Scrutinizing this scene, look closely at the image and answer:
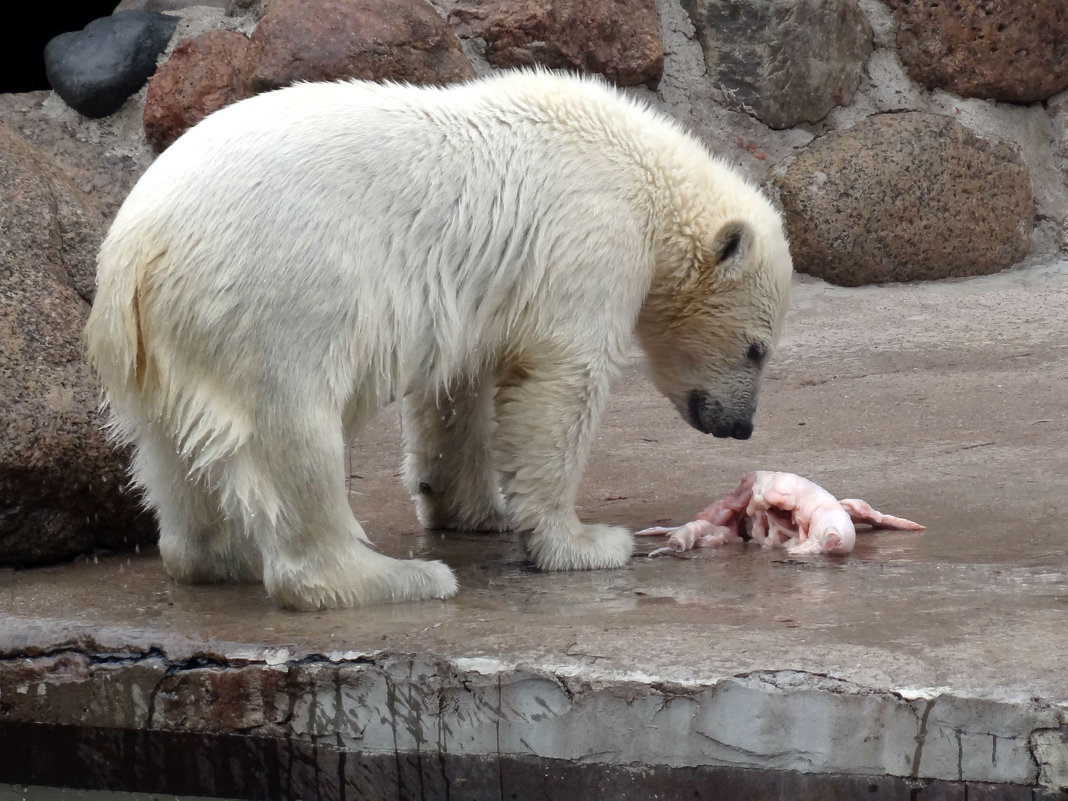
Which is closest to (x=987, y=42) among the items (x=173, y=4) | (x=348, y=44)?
(x=348, y=44)

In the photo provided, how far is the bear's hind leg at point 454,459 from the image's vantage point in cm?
354

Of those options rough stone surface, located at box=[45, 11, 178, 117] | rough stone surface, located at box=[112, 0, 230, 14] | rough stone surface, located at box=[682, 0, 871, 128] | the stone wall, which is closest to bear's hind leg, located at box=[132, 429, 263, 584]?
the stone wall

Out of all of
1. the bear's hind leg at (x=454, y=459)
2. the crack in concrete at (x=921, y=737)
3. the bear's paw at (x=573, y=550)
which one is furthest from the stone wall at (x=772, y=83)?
the crack in concrete at (x=921, y=737)

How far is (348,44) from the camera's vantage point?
485cm

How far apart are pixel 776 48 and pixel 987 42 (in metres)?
0.79

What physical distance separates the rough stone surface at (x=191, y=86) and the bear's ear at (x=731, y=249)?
7.57ft

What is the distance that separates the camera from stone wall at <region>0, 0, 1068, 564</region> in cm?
495

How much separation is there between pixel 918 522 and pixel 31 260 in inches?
85.9

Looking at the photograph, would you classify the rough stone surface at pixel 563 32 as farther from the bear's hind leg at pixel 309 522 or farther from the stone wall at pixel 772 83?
the bear's hind leg at pixel 309 522

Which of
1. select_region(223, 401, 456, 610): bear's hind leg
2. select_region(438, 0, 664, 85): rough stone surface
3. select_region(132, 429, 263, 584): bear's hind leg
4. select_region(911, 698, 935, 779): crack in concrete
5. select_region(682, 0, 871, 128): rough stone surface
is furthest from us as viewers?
select_region(682, 0, 871, 128): rough stone surface

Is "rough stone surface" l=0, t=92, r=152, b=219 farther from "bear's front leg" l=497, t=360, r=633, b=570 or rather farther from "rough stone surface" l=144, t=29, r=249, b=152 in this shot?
"bear's front leg" l=497, t=360, r=633, b=570

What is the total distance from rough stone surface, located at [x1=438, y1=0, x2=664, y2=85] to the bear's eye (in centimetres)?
211

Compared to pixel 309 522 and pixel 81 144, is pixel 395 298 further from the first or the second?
pixel 81 144

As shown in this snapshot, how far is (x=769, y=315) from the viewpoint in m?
3.37
